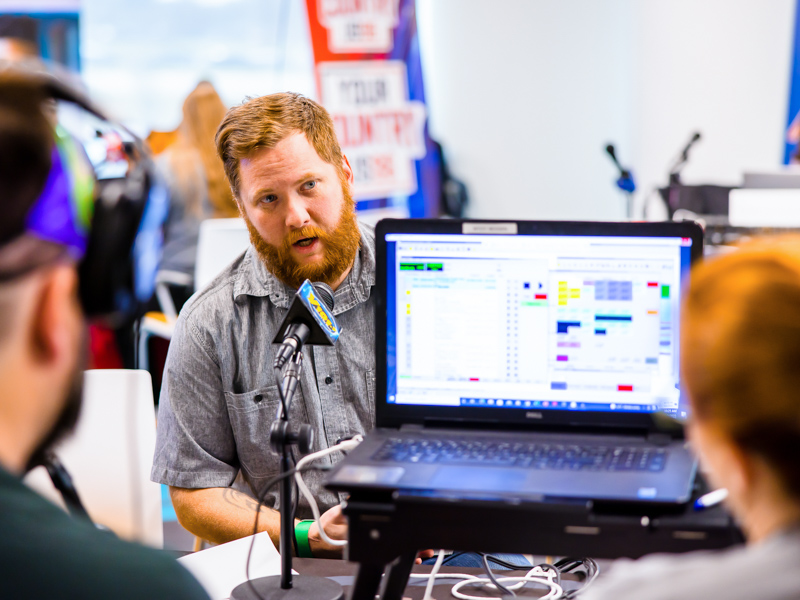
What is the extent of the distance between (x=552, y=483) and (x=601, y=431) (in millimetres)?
198

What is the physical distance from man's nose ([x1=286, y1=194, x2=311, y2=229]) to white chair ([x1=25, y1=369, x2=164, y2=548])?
15.3 inches

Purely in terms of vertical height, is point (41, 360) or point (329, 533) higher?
point (41, 360)

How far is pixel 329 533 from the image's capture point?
4.10 feet

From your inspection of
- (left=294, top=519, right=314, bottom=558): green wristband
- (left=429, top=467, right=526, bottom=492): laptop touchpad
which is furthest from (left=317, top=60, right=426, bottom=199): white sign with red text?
(left=429, top=467, right=526, bottom=492): laptop touchpad

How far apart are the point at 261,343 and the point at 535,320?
545mm

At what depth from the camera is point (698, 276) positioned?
25.8 inches

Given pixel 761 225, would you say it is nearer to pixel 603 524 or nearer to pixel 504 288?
pixel 504 288

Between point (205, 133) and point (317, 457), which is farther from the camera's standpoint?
point (205, 133)

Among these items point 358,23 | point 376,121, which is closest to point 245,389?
point 376,121

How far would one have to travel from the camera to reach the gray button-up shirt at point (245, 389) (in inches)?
57.2

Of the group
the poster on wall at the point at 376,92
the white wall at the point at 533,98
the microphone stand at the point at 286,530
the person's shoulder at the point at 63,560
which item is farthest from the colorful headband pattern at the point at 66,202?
the white wall at the point at 533,98

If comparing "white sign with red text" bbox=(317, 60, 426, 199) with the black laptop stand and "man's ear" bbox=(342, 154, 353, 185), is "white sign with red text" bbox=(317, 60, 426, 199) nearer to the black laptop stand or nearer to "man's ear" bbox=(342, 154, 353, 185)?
"man's ear" bbox=(342, 154, 353, 185)

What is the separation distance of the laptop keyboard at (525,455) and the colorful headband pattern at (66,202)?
542mm

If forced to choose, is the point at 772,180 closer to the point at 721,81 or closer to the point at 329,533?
the point at 721,81
